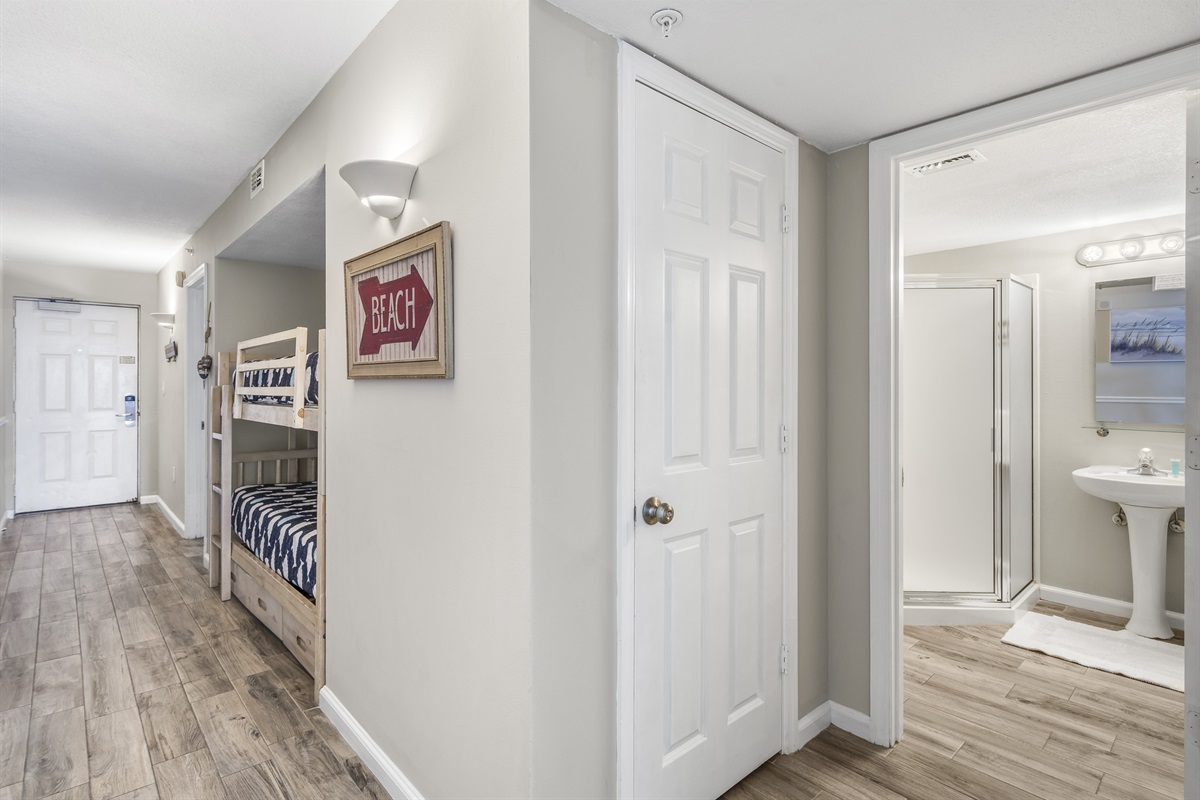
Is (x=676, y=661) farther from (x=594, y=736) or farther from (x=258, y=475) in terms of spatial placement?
(x=258, y=475)

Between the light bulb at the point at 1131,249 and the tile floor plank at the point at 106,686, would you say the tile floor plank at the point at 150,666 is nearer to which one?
the tile floor plank at the point at 106,686

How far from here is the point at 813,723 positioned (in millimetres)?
2299

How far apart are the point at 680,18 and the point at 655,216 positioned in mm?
479

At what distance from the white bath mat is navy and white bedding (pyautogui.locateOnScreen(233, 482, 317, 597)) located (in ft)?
11.6

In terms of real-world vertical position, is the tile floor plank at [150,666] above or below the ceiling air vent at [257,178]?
below

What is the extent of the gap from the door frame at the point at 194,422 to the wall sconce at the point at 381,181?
3.86m

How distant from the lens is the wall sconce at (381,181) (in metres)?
1.76

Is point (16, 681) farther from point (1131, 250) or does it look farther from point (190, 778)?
point (1131, 250)

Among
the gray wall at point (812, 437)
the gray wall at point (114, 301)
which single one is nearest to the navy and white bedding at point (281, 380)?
the gray wall at point (812, 437)

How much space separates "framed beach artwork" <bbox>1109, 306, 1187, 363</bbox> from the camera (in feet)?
11.1

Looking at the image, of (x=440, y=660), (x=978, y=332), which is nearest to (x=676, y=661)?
(x=440, y=660)

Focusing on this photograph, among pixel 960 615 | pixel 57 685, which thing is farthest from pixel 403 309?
pixel 960 615

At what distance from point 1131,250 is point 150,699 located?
548 cm

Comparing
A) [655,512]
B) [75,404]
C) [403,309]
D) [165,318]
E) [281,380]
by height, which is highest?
[165,318]
